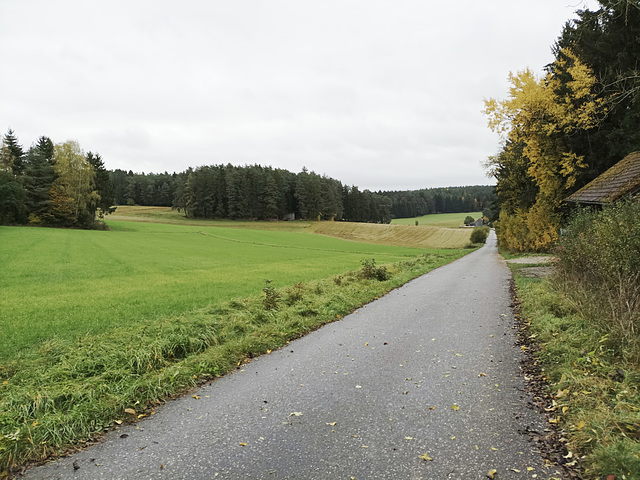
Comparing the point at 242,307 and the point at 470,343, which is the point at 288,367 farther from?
the point at 242,307

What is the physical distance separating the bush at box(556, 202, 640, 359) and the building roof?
463 centimetres

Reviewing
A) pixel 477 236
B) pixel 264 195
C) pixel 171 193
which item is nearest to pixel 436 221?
pixel 264 195

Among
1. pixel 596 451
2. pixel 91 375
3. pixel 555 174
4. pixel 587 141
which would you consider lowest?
pixel 91 375

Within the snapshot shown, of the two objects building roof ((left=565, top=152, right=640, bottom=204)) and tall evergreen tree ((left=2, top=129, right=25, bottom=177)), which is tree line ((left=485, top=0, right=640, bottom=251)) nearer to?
building roof ((left=565, top=152, right=640, bottom=204))

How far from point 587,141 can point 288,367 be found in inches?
1099

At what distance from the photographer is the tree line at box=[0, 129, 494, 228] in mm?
56938

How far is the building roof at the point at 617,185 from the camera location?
1300 cm

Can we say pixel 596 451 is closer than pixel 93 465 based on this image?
Yes

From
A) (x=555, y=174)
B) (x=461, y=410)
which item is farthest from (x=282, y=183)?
(x=461, y=410)

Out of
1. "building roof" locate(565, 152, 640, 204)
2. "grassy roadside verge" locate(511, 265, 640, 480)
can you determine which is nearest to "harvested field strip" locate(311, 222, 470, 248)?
"building roof" locate(565, 152, 640, 204)

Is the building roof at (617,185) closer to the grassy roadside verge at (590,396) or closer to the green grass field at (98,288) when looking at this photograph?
the grassy roadside verge at (590,396)

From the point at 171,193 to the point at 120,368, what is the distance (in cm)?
12110

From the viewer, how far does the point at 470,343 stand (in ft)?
24.7

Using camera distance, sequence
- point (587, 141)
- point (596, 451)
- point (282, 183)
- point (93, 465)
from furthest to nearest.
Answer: point (282, 183) → point (587, 141) → point (93, 465) → point (596, 451)
